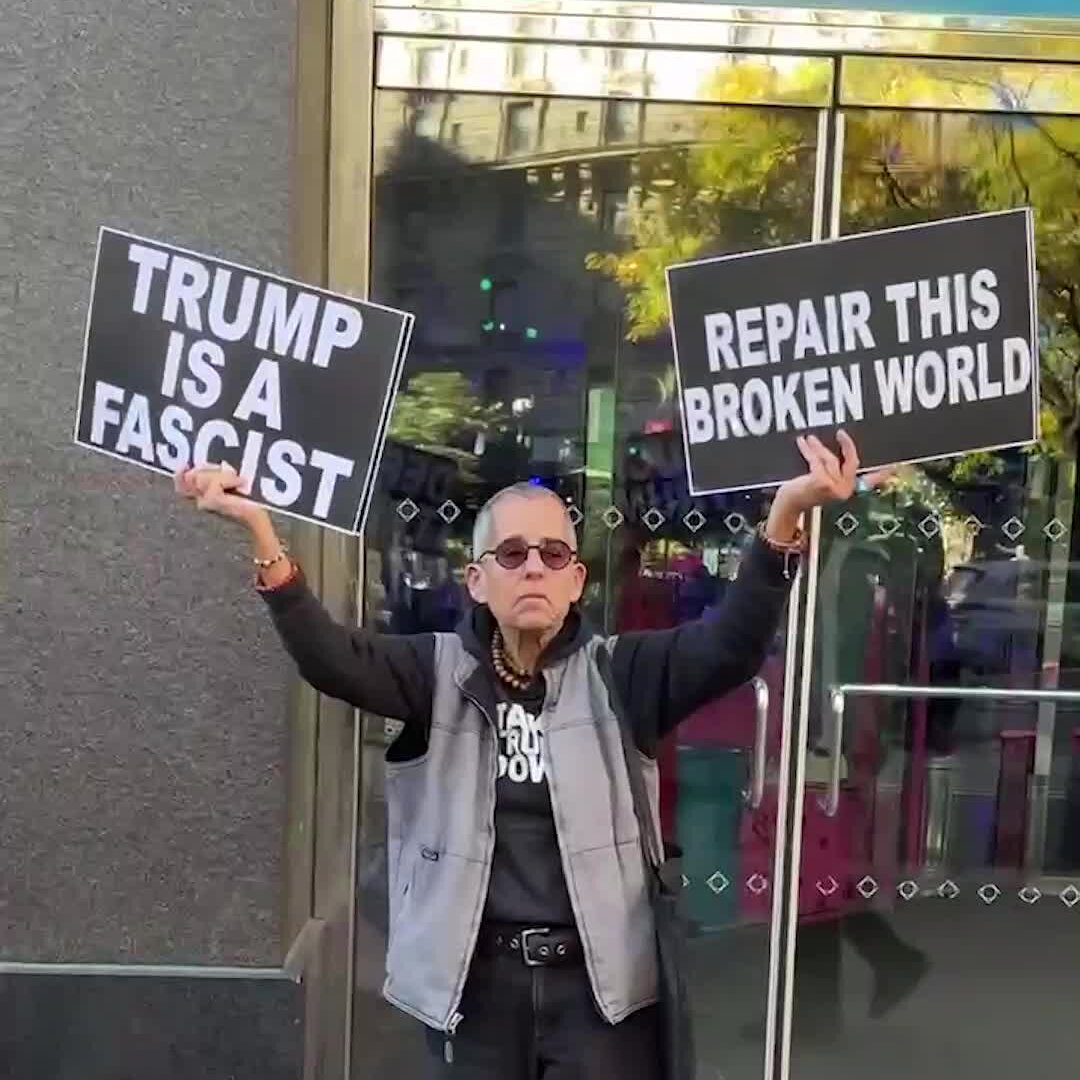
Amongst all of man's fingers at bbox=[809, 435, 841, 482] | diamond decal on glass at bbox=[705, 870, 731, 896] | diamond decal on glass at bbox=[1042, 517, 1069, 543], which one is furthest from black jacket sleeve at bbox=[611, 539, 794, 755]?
diamond decal on glass at bbox=[1042, 517, 1069, 543]

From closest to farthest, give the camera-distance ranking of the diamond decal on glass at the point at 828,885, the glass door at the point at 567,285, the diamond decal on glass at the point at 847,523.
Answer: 1. the glass door at the point at 567,285
2. the diamond decal on glass at the point at 847,523
3. the diamond decal on glass at the point at 828,885

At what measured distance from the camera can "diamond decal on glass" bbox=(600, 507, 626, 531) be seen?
376 cm

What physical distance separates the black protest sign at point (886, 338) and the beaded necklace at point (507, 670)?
0.50 metres

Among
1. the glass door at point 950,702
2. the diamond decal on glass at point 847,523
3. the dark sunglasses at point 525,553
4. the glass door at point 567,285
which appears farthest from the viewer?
the diamond decal on glass at point 847,523

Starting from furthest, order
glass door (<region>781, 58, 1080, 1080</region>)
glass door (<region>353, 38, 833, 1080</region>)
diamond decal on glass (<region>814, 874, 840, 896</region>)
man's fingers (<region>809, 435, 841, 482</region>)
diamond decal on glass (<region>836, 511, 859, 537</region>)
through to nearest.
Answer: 1. diamond decal on glass (<region>814, 874, 840, 896</region>)
2. diamond decal on glass (<region>836, 511, 859, 537</region>)
3. glass door (<region>781, 58, 1080, 1080</region>)
4. glass door (<region>353, 38, 833, 1080</region>)
5. man's fingers (<region>809, 435, 841, 482</region>)

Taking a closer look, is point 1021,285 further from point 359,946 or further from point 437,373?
point 359,946

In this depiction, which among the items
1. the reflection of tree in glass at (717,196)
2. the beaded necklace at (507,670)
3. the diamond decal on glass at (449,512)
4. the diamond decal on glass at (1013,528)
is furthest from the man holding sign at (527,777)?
the diamond decal on glass at (1013,528)

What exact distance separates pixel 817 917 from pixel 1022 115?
210 centimetres

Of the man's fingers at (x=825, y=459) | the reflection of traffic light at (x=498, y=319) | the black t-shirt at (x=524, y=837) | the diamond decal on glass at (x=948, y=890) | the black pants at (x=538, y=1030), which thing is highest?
the reflection of traffic light at (x=498, y=319)

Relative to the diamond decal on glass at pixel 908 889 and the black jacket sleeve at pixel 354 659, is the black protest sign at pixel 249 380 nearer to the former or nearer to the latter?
the black jacket sleeve at pixel 354 659

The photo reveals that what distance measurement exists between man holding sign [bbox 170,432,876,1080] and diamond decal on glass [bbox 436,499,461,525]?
111 cm

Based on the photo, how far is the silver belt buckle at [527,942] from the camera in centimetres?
254

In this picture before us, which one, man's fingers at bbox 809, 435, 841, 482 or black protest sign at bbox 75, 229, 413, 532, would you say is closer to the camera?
man's fingers at bbox 809, 435, 841, 482

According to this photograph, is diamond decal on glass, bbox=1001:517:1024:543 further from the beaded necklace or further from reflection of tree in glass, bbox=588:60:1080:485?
the beaded necklace
